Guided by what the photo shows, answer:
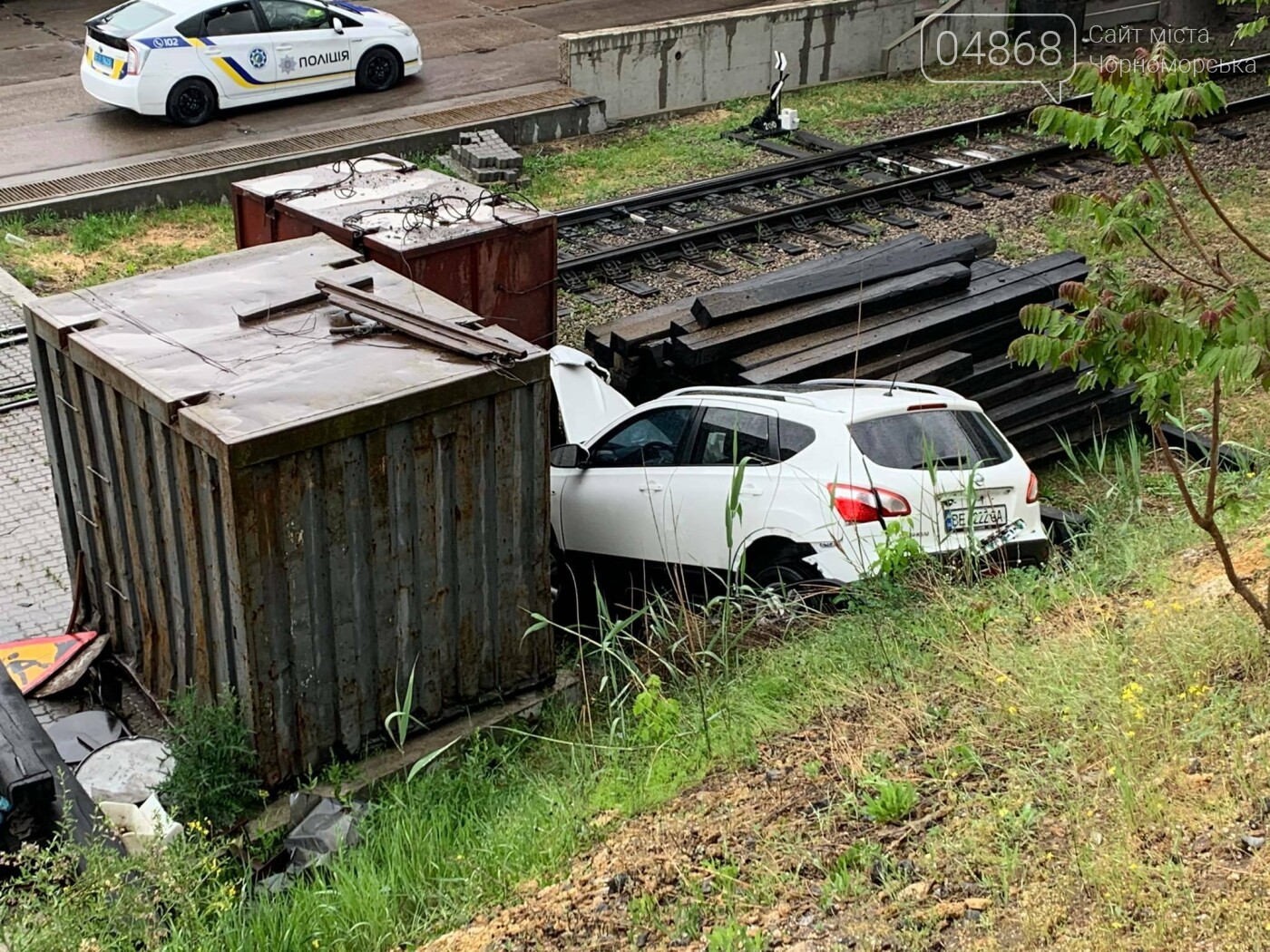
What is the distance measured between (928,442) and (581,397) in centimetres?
280

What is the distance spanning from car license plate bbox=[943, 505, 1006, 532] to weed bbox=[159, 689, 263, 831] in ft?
13.1

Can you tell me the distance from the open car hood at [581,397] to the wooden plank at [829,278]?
0.90 m

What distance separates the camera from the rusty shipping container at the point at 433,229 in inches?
354

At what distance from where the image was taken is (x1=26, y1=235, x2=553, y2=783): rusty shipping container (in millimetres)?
6078

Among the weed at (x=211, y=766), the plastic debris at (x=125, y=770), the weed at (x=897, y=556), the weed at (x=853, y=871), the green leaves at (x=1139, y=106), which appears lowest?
the plastic debris at (x=125, y=770)

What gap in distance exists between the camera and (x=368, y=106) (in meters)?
19.6

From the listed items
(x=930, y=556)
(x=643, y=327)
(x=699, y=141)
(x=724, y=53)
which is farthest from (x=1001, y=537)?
(x=724, y=53)

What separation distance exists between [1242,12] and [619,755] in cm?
2438

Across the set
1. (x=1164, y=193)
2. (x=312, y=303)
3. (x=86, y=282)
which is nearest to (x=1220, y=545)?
(x=1164, y=193)

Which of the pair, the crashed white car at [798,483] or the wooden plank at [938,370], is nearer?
the crashed white car at [798,483]

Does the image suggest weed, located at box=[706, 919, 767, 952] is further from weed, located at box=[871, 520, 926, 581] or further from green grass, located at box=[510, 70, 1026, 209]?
green grass, located at box=[510, 70, 1026, 209]

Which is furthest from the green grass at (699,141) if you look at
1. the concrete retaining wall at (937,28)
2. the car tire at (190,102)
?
the car tire at (190,102)

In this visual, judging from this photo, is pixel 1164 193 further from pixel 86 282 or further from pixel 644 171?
pixel 644 171

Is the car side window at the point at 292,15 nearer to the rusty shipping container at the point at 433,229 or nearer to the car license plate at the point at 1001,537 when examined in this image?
the rusty shipping container at the point at 433,229
